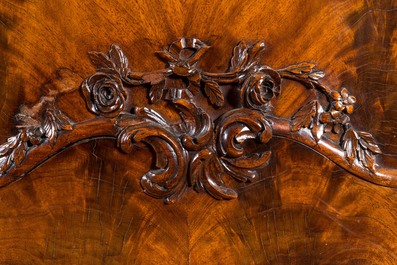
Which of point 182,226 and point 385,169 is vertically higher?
point 182,226

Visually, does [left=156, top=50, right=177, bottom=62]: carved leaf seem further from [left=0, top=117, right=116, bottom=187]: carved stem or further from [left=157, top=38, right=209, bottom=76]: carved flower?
[left=0, top=117, right=116, bottom=187]: carved stem

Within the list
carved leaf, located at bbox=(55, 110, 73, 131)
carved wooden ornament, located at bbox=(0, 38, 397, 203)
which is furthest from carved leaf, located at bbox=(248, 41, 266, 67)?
carved leaf, located at bbox=(55, 110, 73, 131)

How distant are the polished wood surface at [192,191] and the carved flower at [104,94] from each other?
0.01m

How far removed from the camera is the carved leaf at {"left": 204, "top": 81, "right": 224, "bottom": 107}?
2.65 ft

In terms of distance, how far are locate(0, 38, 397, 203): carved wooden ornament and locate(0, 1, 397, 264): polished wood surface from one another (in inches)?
0.5

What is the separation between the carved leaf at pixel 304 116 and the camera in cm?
84

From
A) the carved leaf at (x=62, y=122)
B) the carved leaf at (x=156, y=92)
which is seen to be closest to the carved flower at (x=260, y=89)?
the carved leaf at (x=156, y=92)

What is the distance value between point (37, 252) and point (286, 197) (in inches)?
13.3

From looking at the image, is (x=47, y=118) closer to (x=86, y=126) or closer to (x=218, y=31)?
(x=86, y=126)

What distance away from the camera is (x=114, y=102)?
79 cm

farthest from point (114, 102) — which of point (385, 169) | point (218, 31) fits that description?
point (385, 169)

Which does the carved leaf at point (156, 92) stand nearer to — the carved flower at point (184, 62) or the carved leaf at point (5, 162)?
the carved flower at point (184, 62)

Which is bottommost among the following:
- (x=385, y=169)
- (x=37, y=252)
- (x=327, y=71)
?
(x=385, y=169)

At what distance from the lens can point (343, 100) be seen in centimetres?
84
